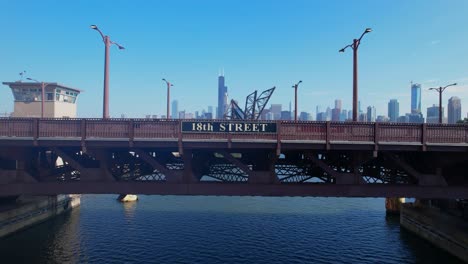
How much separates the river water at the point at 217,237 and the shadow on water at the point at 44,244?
80mm

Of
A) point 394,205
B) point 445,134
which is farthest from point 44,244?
point 394,205

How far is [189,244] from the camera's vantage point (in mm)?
32344

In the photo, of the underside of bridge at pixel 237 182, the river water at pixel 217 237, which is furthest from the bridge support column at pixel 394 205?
the underside of bridge at pixel 237 182

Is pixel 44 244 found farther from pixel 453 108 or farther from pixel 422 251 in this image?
pixel 453 108

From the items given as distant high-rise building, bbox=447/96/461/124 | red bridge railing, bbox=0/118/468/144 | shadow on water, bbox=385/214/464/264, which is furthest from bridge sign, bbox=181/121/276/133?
distant high-rise building, bbox=447/96/461/124

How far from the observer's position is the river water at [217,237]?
29469 millimetres

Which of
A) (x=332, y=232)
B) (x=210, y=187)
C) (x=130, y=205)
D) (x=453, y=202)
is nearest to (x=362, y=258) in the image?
(x=332, y=232)

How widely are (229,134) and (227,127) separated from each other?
0.47m

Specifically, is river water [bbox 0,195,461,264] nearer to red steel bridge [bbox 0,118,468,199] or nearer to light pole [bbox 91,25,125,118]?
red steel bridge [bbox 0,118,468,199]

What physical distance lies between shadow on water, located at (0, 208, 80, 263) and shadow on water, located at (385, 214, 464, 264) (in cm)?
3192

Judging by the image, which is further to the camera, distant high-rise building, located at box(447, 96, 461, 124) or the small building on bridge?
distant high-rise building, located at box(447, 96, 461, 124)

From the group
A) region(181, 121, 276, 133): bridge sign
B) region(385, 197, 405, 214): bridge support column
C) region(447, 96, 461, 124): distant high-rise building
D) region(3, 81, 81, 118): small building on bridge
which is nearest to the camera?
region(181, 121, 276, 133): bridge sign

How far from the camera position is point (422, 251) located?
104ft

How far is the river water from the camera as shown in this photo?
96.7ft
